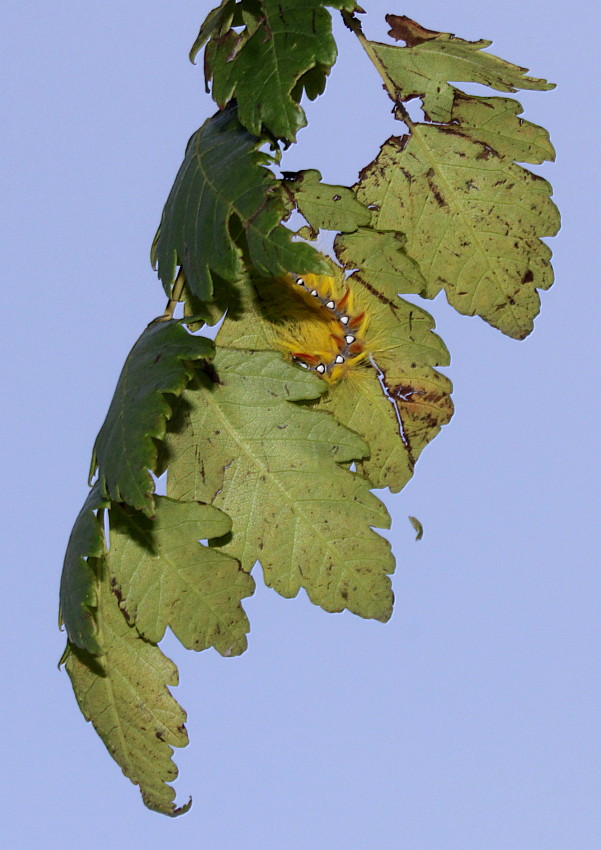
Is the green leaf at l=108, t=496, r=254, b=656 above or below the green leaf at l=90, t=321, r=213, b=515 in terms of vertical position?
below

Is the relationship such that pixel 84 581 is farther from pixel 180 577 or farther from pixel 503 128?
pixel 503 128

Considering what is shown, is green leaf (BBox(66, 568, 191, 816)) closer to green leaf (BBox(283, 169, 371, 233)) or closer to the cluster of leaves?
the cluster of leaves

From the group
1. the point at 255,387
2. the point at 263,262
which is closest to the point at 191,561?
the point at 255,387

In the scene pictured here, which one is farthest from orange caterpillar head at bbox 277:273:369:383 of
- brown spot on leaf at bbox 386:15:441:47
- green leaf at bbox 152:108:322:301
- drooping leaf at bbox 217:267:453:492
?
brown spot on leaf at bbox 386:15:441:47

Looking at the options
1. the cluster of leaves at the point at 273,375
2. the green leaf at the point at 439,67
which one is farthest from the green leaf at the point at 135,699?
the green leaf at the point at 439,67

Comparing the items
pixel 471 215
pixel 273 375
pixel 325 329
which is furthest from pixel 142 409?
pixel 471 215

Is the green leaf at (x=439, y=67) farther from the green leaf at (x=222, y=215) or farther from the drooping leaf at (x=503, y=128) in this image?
the green leaf at (x=222, y=215)
